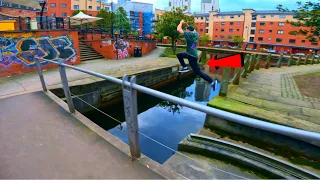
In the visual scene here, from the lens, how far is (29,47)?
9.13 m

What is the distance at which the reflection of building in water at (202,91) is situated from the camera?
441 inches

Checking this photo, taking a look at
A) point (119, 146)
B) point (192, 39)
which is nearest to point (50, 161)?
point (119, 146)

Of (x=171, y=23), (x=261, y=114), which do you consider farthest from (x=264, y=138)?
(x=171, y=23)

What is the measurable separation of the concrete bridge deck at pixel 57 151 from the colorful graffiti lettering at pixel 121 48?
12.9 meters

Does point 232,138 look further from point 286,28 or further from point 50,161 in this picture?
point 286,28

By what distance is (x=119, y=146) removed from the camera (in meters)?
2.27

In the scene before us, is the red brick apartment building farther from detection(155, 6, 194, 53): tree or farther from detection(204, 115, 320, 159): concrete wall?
detection(204, 115, 320, 159): concrete wall

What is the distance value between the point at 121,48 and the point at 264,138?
14.3m

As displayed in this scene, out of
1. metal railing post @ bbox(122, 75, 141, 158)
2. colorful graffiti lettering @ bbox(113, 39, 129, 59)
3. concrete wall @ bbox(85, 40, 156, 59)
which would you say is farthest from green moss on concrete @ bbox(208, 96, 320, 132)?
colorful graffiti lettering @ bbox(113, 39, 129, 59)

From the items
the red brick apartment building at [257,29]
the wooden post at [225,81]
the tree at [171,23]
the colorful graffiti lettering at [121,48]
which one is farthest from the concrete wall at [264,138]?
the red brick apartment building at [257,29]

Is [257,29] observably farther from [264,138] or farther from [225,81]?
[264,138]

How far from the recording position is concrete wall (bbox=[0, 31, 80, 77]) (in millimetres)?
8305

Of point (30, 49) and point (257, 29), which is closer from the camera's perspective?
point (30, 49)

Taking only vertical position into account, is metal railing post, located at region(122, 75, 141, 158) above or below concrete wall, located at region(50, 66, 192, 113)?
above
